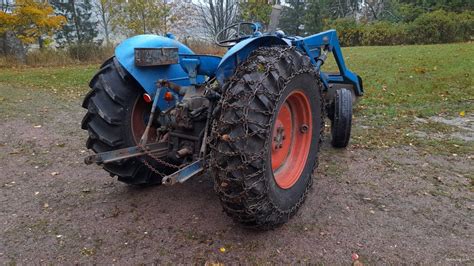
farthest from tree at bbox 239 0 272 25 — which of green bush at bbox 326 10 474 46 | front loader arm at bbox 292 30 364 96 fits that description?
front loader arm at bbox 292 30 364 96

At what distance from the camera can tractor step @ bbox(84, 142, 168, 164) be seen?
3033mm

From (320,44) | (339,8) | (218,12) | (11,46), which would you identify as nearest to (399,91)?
(320,44)

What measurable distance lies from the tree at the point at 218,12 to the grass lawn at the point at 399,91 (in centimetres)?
1724

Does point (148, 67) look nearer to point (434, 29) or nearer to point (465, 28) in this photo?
point (434, 29)

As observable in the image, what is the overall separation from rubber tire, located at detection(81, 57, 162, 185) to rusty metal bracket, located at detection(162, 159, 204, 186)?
866mm

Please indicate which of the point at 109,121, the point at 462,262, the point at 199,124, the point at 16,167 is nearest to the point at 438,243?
the point at 462,262

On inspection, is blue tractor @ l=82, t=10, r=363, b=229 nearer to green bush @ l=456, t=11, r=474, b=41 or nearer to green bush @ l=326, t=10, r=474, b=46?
green bush @ l=326, t=10, r=474, b=46

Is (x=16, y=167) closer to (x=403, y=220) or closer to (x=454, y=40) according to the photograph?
(x=403, y=220)

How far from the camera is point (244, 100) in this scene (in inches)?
Answer: 102

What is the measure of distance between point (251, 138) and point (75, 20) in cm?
3412

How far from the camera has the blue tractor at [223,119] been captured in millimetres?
2621

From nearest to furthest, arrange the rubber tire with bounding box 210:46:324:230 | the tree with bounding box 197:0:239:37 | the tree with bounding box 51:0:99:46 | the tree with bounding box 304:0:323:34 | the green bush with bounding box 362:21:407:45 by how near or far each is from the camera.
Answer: the rubber tire with bounding box 210:46:324:230, the green bush with bounding box 362:21:407:45, the tree with bounding box 197:0:239:37, the tree with bounding box 51:0:99:46, the tree with bounding box 304:0:323:34

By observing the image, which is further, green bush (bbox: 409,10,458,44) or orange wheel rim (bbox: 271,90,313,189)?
green bush (bbox: 409,10,458,44)

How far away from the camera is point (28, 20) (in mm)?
16797
